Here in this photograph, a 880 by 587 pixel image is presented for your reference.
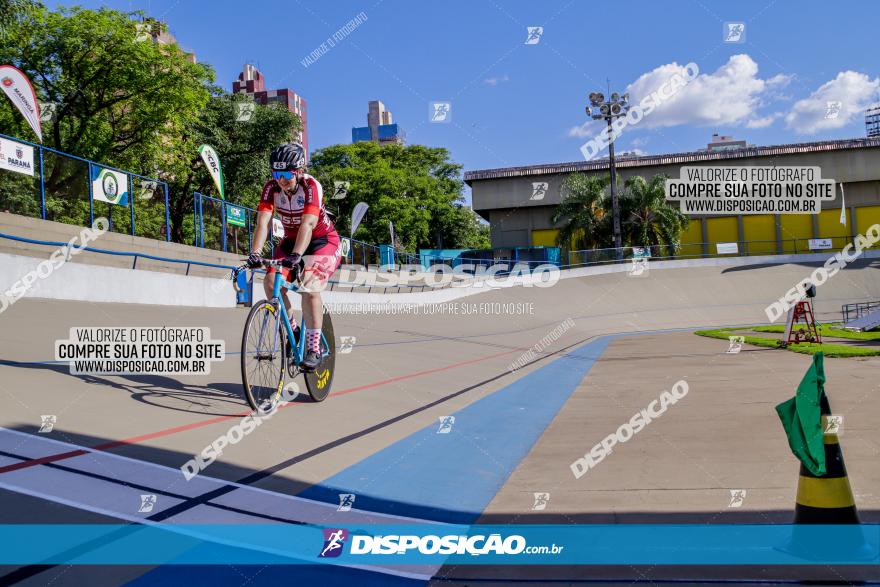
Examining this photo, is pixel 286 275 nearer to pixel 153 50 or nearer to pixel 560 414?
pixel 560 414

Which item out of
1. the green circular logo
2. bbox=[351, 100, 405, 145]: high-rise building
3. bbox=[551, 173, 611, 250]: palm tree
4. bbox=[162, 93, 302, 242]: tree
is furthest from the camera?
bbox=[351, 100, 405, 145]: high-rise building

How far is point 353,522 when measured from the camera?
2930mm

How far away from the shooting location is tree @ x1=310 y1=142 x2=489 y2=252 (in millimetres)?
56594

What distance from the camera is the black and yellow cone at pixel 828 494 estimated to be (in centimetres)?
263

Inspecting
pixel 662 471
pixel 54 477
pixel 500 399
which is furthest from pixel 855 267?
pixel 54 477

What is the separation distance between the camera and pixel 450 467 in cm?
411

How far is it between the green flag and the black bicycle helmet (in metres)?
3.62

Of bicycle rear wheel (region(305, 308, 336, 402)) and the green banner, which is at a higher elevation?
the green banner

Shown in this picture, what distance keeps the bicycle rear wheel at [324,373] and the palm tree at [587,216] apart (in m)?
37.4

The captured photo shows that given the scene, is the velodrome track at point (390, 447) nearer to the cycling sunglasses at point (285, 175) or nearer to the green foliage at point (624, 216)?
the cycling sunglasses at point (285, 175)

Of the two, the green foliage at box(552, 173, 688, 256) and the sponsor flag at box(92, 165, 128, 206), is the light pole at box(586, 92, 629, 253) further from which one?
the sponsor flag at box(92, 165, 128, 206)

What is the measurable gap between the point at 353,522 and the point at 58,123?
3141 centimetres

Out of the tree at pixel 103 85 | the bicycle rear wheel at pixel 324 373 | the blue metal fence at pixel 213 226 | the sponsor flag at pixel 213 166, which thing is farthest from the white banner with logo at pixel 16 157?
the tree at pixel 103 85

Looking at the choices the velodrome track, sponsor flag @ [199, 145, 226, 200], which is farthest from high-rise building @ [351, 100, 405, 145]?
the velodrome track
